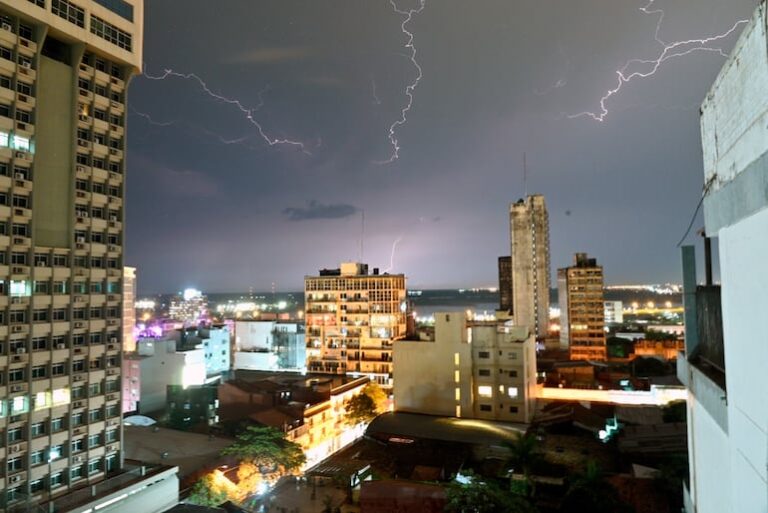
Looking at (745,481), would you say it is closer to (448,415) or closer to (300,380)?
(448,415)

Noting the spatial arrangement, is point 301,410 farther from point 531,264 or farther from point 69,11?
point 531,264

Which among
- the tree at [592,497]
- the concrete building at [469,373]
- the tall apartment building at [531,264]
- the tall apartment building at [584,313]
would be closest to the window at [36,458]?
the tree at [592,497]

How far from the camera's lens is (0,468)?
61.8 ft

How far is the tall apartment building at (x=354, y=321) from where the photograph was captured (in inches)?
2489

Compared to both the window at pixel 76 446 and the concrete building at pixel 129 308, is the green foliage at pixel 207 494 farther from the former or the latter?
the concrete building at pixel 129 308

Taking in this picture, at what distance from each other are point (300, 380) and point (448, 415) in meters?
17.5

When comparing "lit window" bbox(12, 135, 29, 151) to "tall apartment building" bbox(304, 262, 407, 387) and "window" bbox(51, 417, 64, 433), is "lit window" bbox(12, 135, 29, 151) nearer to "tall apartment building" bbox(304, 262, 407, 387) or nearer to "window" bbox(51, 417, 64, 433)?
"window" bbox(51, 417, 64, 433)

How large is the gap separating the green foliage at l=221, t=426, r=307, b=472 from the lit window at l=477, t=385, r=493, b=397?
17553 millimetres

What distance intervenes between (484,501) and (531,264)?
273 feet

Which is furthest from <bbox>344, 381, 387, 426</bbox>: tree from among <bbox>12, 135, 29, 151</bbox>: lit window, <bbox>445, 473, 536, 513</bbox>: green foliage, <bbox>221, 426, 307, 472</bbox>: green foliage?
<bbox>12, 135, 29, 151</bbox>: lit window

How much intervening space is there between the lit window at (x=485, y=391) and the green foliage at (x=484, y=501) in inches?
861

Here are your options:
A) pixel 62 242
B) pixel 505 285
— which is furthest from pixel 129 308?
pixel 505 285

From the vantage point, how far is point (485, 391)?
40969 mm

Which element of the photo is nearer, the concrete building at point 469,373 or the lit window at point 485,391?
the concrete building at point 469,373
